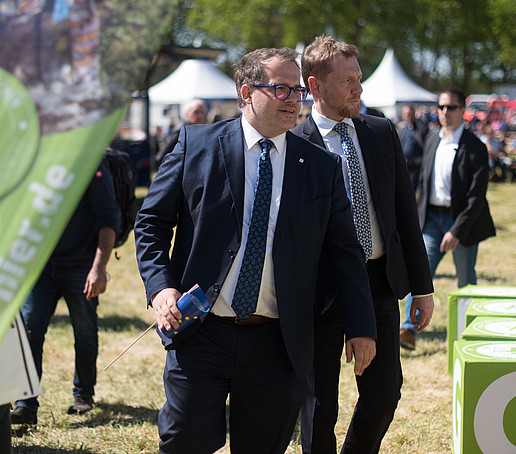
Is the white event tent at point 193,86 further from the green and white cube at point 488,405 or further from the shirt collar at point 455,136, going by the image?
the green and white cube at point 488,405

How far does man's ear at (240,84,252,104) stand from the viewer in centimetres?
293

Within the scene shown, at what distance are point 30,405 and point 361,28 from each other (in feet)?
153

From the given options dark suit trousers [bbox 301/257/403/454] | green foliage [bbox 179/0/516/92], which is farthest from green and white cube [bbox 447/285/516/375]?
green foliage [bbox 179/0/516/92]

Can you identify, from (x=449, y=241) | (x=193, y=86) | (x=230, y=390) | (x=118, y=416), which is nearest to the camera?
(x=230, y=390)

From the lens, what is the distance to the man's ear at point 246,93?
2.93 m

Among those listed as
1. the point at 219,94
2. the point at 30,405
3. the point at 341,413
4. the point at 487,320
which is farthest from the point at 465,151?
the point at 219,94

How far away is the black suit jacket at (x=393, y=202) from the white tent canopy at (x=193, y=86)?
1654cm

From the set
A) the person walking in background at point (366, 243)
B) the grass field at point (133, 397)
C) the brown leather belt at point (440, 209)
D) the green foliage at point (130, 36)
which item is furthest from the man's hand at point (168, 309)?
the brown leather belt at point (440, 209)

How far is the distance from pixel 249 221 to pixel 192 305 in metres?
0.41

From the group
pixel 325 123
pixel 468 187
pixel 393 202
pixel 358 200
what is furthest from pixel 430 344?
pixel 325 123

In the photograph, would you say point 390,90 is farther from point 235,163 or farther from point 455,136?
point 235,163

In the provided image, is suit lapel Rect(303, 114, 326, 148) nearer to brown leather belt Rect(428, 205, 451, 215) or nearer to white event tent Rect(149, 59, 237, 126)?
brown leather belt Rect(428, 205, 451, 215)

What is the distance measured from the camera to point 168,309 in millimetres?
2684

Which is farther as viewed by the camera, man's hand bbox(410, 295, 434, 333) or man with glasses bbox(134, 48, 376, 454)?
man's hand bbox(410, 295, 434, 333)
